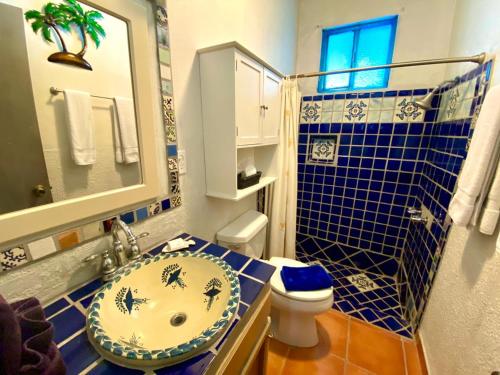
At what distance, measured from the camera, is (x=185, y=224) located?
3.85ft

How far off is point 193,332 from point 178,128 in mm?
860

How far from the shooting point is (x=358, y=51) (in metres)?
2.06

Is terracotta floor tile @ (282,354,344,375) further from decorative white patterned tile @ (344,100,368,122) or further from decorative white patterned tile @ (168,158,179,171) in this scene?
decorative white patterned tile @ (344,100,368,122)

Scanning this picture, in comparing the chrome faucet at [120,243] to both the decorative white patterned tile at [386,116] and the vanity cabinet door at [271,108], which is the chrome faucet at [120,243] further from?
the decorative white patterned tile at [386,116]

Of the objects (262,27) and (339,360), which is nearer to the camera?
(339,360)

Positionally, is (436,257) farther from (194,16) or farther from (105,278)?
(194,16)

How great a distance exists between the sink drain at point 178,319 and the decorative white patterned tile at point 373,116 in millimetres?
2092

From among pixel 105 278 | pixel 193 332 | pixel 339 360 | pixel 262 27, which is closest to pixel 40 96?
pixel 105 278

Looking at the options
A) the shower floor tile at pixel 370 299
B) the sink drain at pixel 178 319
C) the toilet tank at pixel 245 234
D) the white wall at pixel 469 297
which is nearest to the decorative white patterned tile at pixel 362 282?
the shower floor tile at pixel 370 299

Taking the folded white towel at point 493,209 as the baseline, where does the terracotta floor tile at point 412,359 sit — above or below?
below

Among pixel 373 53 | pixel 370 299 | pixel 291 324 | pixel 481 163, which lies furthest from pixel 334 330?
pixel 373 53

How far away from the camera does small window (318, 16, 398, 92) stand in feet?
6.34

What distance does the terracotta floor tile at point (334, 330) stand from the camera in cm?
141

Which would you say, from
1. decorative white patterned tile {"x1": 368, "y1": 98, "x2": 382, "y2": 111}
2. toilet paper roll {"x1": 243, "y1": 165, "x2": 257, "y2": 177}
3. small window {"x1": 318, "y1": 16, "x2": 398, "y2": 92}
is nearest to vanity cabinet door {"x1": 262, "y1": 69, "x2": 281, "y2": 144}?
toilet paper roll {"x1": 243, "y1": 165, "x2": 257, "y2": 177}
